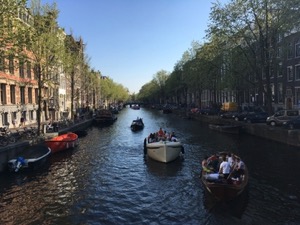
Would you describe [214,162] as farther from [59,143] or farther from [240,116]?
[240,116]

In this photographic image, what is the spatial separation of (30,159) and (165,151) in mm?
10497

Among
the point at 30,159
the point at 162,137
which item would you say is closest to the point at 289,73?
the point at 162,137

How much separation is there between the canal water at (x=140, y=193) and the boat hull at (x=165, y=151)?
652 millimetres

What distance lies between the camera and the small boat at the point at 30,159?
2485 centimetres

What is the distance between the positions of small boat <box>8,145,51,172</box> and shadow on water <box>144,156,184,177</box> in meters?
8.48

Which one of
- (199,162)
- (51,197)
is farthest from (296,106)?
(51,197)

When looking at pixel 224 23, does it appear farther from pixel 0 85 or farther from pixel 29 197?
pixel 29 197

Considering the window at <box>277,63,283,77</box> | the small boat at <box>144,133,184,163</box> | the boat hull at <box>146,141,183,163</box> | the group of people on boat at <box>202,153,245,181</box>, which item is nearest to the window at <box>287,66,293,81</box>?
the window at <box>277,63,283,77</box>

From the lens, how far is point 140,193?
792 inches

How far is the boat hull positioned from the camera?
93.1ft

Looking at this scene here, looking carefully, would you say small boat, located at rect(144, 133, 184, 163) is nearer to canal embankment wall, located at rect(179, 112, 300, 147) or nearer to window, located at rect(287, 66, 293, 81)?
canal embankment wall, located at rect(179, 112, 300, 147)

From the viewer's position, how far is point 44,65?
40406 mm

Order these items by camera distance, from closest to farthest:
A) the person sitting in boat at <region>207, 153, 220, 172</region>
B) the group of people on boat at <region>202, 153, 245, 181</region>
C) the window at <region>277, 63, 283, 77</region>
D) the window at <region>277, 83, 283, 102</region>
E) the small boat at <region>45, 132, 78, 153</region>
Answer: the group of people on boat at <region>202, 153, 245, 181</region> < the person sitting in boat at <region>207, 153, 220, 172</region> < the small boat at <region>45, 132, 78, 153</region> < the window at <region>277, 63, 283, 77</region> < the window at <region>277, 83, 283, 102</region>

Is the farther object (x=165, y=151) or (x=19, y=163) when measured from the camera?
(x=165, y=151)
